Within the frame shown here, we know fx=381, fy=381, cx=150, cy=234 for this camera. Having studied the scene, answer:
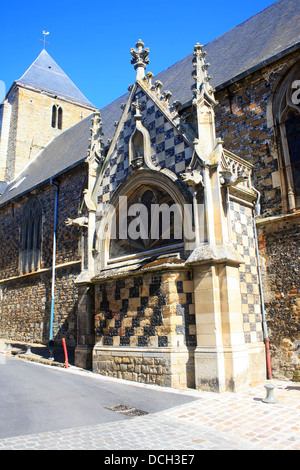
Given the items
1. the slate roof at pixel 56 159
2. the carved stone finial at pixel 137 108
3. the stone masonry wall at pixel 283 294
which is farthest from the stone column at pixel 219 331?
the slate roof at pixel 56 159

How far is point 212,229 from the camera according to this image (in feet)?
23.9

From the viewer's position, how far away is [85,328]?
9.56 meters

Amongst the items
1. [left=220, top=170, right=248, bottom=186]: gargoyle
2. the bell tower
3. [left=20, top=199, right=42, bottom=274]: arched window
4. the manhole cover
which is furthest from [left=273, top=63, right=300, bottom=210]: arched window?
the bell tower

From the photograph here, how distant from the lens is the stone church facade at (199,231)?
23.3ft

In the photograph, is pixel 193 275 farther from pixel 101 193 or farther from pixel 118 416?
pixel 101 193

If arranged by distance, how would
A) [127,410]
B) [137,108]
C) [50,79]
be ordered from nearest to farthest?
[127,410]
[137,108]
[50,79]

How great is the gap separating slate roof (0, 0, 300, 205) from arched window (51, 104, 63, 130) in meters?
8.21

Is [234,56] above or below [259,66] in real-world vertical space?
above

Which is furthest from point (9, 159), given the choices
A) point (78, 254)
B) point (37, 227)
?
point (78, 254)

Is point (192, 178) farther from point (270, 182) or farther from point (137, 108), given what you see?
point (137, 108)

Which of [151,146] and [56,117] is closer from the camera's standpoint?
[151,146]

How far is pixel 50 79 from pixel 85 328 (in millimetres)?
27068

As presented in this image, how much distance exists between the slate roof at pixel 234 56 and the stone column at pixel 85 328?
6.60m

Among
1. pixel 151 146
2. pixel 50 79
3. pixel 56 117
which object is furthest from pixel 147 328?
pixel 50 79
